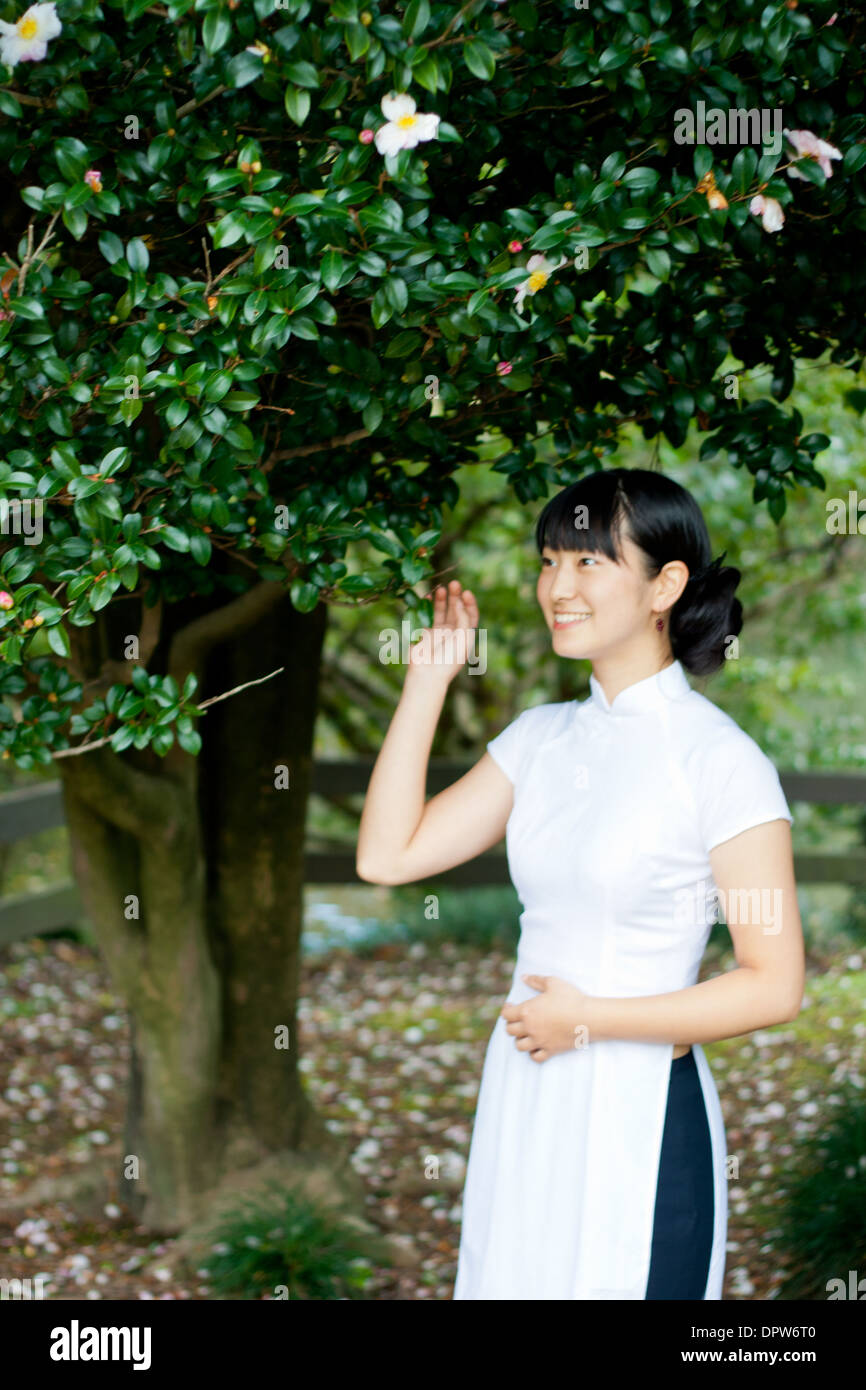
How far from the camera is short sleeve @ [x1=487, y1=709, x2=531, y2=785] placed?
196 centimetres

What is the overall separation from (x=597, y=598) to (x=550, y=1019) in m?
0.59

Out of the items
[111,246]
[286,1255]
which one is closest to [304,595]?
[111,246]

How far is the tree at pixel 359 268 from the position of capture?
5.16ft

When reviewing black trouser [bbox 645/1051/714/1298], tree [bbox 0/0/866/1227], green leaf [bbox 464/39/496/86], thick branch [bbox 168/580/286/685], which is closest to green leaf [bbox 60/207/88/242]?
tree [bbox 0/0/866/1227]

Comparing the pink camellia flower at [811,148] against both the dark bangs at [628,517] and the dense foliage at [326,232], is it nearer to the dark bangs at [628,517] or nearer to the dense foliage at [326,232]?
the dense foliage at [326,232]

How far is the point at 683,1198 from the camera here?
177cm

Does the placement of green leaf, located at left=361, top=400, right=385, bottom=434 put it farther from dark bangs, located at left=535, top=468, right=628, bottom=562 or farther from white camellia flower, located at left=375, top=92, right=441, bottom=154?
white camellia flower, located at left=375, top=92, right=441, bottom=154

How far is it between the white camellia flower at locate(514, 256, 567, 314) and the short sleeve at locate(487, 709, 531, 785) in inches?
24.9

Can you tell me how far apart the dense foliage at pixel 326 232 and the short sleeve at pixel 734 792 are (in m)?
0.56

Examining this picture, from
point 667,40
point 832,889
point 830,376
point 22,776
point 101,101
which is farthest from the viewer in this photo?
point 832,889
